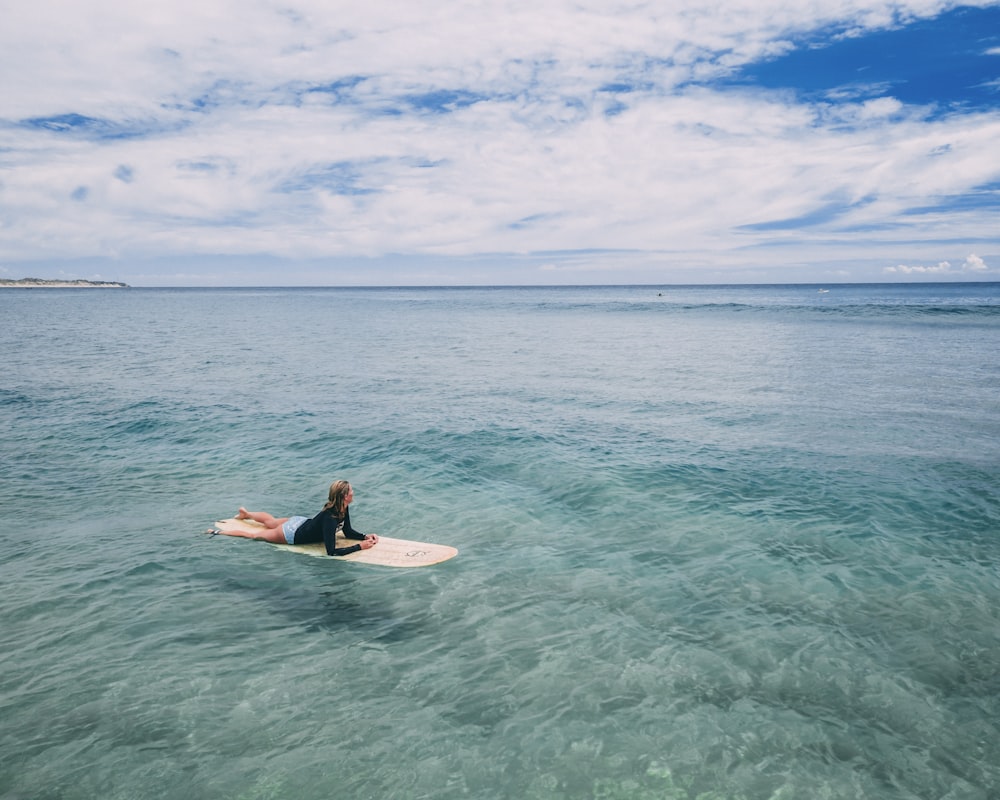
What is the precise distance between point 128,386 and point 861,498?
34516 millimetres

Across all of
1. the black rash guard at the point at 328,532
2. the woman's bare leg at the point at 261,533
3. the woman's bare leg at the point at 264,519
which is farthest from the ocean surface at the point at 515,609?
the woman's bare leg at the point at 264,519

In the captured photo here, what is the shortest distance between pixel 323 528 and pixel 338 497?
718mm

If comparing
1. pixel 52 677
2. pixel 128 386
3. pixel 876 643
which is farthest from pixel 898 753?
pixel 128 386

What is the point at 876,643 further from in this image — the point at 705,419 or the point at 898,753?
the point at 705,419

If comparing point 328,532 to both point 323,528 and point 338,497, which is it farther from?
point 338,497

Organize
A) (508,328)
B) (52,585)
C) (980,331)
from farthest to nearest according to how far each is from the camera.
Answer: (508,328), (980,331), (52,585)

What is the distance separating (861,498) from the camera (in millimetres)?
16188

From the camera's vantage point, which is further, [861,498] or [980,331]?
[980,331]

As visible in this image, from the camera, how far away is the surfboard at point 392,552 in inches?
496

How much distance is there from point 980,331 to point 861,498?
62.6 m

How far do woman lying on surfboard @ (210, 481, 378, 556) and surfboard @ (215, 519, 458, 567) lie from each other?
0.41 feet

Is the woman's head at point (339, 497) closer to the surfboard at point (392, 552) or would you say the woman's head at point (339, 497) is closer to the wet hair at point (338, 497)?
the wet hair at point (338, 497)

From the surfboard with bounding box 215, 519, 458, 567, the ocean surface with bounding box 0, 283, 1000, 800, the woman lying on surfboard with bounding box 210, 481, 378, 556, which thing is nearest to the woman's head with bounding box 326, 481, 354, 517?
the woman lying on surfboard with bounding box 210, 481, 378, 556

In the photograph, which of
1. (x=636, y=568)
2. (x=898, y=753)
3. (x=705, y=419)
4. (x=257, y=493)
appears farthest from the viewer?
(x=705, y=419)
